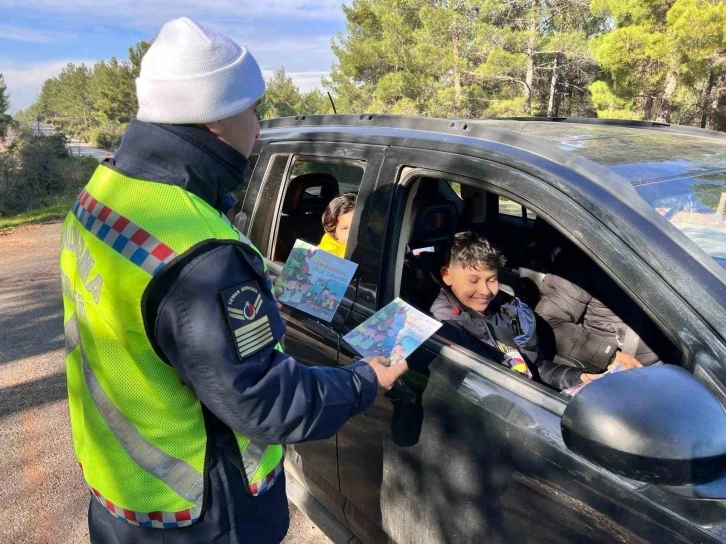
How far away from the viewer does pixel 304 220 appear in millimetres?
3172

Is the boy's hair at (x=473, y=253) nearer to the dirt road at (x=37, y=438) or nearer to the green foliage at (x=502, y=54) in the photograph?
the dirt road at (x=37, y=438)

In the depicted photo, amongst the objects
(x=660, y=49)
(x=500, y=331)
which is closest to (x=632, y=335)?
(x=500, y=331)

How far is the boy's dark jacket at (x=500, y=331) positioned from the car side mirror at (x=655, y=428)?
2.64 feet

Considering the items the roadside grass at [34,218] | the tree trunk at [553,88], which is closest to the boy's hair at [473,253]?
the roadside grass at [34,218]

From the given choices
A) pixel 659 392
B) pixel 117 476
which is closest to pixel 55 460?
pixel 117 476

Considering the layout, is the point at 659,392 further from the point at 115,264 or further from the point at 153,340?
the point at 115,264

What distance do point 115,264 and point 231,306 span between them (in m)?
0.28

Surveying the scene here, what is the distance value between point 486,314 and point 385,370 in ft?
3.54

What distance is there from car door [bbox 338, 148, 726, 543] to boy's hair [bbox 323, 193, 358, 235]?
581mm

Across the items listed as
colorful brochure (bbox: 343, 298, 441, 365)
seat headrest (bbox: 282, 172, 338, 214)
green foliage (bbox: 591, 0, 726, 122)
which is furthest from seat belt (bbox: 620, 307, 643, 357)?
green foliage (bbox: 591, 0, 726, 122)

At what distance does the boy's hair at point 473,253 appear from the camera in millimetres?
2355

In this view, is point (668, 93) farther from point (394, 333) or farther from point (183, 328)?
point (183, 328)

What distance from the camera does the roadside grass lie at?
14148 mm

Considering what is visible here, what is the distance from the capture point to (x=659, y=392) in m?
1.10
